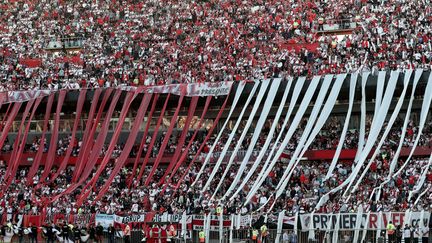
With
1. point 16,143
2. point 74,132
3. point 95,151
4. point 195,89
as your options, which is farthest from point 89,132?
point 195,89

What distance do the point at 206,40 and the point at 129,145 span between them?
912 cm

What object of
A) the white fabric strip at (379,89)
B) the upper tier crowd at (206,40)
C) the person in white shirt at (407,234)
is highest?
the upper tier crowd at (206,40)

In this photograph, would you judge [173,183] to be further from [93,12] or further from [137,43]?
[93,12]

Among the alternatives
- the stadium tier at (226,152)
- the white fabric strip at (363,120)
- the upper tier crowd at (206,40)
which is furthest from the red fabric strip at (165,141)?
the white fabric strip at (363,120)

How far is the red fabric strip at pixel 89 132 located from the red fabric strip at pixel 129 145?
142cm

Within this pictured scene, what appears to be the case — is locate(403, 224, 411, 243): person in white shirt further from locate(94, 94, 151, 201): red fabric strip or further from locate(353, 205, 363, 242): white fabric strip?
locate(94, 94, 151, 201): red fabric strip

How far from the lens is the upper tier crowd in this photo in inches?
2062

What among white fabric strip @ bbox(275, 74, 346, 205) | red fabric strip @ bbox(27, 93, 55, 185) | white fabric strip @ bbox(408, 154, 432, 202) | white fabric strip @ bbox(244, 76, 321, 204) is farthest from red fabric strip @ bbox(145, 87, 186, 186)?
white fabric strip @ bbox(408, 154, 432, 202)

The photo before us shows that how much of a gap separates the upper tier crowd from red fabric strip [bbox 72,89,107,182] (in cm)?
179

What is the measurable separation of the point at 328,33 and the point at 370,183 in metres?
14.1

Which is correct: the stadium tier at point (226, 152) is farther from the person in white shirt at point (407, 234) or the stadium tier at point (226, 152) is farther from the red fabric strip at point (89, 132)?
the person in white shirt at point (407, 234)

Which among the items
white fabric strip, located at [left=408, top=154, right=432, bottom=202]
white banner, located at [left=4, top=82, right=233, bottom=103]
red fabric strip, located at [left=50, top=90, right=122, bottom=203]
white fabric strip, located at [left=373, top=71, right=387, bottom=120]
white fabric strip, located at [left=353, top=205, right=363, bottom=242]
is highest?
white banner, located at [left=4, top=82, right=233, bottom=103]

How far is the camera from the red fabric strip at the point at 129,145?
48.0m

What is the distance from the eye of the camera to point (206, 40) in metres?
57.6
